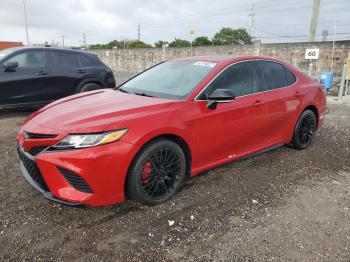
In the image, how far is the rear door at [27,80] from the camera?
6893 millimetres

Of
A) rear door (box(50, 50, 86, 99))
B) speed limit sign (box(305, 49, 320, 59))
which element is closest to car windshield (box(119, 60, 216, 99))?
rear door (box(50, 50, 86, 99))

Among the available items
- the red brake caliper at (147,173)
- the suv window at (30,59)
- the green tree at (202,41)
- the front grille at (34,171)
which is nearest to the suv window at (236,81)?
→ the red brake caliper at (147,173)

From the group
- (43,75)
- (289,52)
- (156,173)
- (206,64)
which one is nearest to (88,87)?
(43,75)

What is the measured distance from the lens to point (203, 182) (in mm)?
4047

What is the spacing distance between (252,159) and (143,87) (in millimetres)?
1982

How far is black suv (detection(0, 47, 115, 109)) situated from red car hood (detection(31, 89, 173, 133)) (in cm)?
365

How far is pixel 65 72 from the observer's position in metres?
7.59

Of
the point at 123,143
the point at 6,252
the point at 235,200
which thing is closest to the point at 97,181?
the point at 123,143

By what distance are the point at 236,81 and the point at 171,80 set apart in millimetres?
823

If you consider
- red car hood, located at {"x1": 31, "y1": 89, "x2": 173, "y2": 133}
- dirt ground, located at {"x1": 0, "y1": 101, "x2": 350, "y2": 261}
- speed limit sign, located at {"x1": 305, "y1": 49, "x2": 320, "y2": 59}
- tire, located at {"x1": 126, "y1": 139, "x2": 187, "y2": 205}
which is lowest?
dirt ground, located at {"x1": 0, "y1": 101, "x2": 350, "y2": 261}

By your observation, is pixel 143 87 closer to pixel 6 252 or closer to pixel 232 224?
pixel 232 224

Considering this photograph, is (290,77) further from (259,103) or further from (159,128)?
(159,128)

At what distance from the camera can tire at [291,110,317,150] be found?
5.10m

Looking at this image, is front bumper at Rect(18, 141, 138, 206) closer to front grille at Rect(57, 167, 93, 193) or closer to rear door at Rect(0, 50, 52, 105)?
front grille at Rect(57, 167, 93, 193)
